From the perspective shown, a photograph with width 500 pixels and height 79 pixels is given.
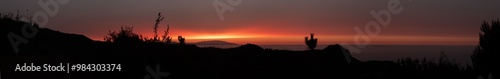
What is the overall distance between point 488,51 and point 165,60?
14.3 m

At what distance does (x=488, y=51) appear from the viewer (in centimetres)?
1933

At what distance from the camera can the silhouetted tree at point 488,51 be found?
18766 mm

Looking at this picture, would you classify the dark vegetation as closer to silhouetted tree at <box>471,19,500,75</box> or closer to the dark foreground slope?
the dark foreground slope

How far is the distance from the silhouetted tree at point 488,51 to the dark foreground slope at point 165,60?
7.68m

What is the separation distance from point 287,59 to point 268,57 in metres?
0.57

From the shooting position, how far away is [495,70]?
18.4 metres

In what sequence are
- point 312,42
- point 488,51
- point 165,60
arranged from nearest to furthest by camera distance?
point 165,60, point 488,51, point 312,42

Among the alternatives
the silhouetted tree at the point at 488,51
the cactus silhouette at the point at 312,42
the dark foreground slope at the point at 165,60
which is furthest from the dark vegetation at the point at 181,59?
the cactus silhouette at the point at 312,42

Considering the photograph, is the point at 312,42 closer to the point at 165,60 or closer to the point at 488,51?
the point at 488,51

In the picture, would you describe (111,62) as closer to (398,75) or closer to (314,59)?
(314,59)

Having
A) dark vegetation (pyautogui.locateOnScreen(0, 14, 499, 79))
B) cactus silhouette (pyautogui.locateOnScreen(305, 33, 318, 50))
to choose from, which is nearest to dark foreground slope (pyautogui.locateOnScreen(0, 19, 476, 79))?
dark vegetation (pyautogui.locateOnScreen(0, 14, 499, 79))

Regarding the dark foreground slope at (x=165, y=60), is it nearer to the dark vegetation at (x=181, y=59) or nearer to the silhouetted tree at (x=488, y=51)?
the dark vegetation at (x=181, y=59)

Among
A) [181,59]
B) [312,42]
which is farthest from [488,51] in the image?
[181,59]

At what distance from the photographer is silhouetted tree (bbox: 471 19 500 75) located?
18.8 meters
